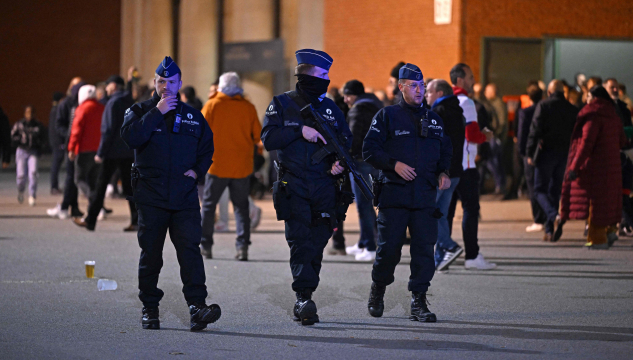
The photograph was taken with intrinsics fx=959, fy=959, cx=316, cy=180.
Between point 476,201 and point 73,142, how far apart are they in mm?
6449

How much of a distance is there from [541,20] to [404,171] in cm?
1343

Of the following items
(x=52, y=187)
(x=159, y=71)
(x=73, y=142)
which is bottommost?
(x=52, y=187)

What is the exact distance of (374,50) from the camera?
67.5ft

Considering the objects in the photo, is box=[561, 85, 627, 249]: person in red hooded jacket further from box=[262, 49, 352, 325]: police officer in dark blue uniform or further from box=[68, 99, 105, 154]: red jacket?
box=[68, 99, 105, 154]: red jacket

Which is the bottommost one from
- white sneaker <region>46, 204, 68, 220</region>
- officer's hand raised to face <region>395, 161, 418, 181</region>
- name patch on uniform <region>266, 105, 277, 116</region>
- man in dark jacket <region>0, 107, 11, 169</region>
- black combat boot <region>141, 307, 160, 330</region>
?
white sneaker <region>46, 204, 68, 220</region>

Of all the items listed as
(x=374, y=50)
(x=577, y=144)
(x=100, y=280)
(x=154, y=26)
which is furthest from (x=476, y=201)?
(x=154, y=26)

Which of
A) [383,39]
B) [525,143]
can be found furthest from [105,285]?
[383,39]

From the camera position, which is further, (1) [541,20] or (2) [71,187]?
(1) [541,20]

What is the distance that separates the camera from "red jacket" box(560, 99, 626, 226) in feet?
36.8

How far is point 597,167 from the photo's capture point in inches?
449

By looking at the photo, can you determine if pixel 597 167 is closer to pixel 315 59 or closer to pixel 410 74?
pixel 410 74

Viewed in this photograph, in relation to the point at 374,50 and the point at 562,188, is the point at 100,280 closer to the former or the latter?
the point at 562,188

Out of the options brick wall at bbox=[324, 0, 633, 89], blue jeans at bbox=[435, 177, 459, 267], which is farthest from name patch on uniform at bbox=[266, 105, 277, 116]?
brick wall at bbox=[324, 0, 633, 89]

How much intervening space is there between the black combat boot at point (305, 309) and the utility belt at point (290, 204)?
1.69ft
